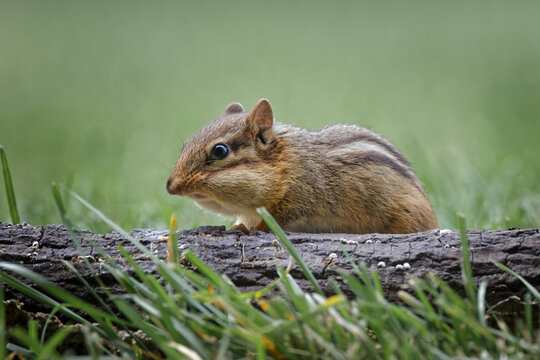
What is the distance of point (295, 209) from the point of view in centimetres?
343

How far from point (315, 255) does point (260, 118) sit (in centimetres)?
127

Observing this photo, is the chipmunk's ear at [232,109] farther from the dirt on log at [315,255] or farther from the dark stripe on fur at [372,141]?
the dirt on log at [315,255]

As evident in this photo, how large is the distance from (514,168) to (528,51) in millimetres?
5573

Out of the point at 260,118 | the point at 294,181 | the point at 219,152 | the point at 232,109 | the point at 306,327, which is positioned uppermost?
the point at 232,109

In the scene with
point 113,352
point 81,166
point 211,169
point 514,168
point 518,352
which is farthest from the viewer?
point 81,166

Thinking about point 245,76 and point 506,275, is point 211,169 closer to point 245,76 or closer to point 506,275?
point 506,275

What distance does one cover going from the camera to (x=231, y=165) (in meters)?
3.46

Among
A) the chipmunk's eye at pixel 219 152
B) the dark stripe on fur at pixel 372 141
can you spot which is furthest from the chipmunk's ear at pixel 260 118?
the dark stripe on fur at pixel 372 141

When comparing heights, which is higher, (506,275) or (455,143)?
(455,143)

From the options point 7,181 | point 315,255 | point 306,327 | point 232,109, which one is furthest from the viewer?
point 232,109

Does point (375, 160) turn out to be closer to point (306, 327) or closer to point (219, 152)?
point (219, 152)

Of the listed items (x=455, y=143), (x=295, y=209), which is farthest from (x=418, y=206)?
(x=455, y=143)

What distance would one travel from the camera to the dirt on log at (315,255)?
245 cm

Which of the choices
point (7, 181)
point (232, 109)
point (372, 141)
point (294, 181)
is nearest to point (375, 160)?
point (372, 141)
